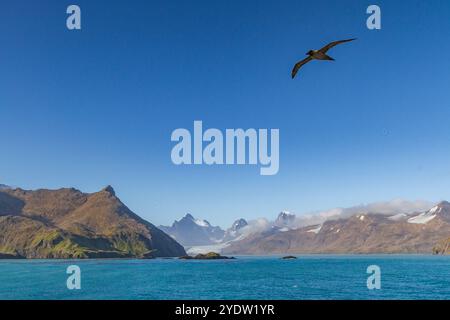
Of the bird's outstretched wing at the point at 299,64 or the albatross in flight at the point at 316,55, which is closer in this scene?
the albatross in flight at the point at 316,55

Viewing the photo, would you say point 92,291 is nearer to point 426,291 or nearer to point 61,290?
point 61,290

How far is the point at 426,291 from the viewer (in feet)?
343

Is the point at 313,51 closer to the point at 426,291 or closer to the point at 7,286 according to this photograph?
the point at 426,291

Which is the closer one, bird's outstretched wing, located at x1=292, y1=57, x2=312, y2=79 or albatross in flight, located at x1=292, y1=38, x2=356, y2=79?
albatross in flight, located at x1=292, y1=38, x2=356, y2=79

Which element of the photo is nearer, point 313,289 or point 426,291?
point 426,291

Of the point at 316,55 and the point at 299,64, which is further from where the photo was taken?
the point at 299,64

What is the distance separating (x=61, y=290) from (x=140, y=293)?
19.7 metres

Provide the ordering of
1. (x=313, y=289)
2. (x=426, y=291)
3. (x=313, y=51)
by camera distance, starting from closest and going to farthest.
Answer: (x=313, y=51) → (x=426, y=291) → (x=313, y=289)
